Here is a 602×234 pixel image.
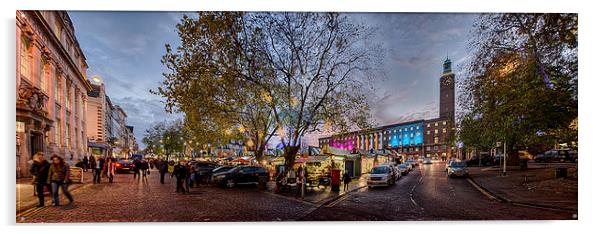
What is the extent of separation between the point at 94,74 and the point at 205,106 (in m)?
2.72

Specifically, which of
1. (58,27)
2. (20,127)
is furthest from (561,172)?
(20,127)

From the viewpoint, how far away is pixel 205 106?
7.81 metres

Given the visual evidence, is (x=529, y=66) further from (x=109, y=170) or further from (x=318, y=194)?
(x=109, y=170)

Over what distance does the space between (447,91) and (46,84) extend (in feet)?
29.0

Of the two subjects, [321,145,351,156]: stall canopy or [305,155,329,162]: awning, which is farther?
[305,155,329,162]: awning

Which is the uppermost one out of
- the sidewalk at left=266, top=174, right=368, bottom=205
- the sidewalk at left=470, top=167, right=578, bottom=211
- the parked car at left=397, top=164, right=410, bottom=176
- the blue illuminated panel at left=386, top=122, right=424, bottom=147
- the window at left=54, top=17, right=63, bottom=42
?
the window at left=54, top=17, right=63, bottom=42

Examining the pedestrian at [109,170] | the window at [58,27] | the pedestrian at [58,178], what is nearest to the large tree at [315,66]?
the window at [58,27]

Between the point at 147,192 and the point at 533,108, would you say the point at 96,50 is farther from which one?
the point at 533,108

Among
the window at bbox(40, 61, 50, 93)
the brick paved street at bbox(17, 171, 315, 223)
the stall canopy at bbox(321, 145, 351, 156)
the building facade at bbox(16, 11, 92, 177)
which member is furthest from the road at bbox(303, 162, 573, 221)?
the window at bbox(40, 61, 50, 93)

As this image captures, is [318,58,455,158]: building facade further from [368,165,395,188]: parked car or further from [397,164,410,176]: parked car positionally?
[397,164,410,176]: parked car

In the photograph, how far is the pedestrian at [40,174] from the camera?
16.9 ft

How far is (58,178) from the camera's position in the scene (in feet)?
17.8

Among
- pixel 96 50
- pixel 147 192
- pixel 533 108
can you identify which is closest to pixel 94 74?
pixel 96 50

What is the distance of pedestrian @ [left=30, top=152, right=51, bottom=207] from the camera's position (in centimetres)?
516
